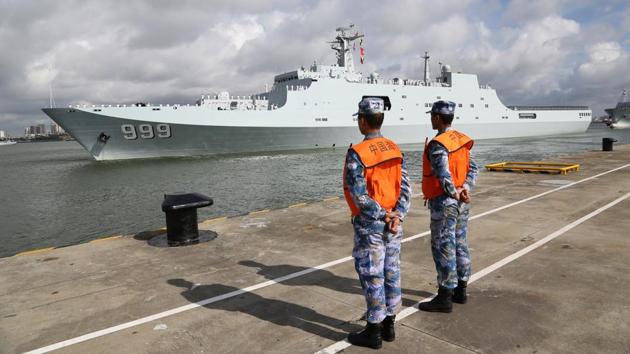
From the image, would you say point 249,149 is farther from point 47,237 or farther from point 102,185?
point 47,237

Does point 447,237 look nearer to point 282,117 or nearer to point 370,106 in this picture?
point 370,106

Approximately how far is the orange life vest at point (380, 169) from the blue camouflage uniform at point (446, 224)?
1.92 ft

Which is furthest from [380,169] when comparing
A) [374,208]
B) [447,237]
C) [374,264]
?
[447,237]

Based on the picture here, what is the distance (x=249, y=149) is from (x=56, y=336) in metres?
29.0

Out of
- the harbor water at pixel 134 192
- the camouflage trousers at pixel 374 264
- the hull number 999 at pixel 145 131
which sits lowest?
the harbor water at pixel 134 192

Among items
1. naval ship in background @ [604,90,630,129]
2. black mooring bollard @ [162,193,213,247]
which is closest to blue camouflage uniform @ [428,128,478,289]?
black mooring bollard @ [162,193,213,247]

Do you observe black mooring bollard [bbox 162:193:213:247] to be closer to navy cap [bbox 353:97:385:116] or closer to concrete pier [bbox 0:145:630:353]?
concrete pier [bbox 0:145:630:353]

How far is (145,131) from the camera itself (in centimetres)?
2784

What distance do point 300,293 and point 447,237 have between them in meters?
1.31

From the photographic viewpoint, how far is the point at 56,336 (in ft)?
9.50

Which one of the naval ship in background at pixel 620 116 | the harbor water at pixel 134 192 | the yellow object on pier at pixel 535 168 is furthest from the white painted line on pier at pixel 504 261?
the naval ship in background at pixel 620 116

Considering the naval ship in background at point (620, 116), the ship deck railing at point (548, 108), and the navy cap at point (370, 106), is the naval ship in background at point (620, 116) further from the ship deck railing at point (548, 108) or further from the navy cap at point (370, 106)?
the navy cap at point (370, 106)

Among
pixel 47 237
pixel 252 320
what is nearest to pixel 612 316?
pixel 252 320

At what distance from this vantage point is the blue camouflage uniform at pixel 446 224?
121 inches
